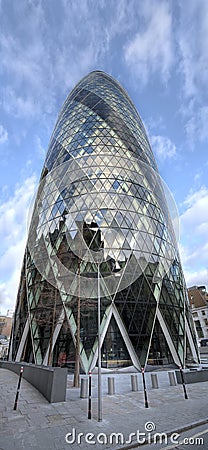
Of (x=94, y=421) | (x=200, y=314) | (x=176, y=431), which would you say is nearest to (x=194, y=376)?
(x=176, y=431)

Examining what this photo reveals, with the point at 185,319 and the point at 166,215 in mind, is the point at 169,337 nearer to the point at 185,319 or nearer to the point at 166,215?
the point at 185,319

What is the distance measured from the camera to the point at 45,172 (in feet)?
113

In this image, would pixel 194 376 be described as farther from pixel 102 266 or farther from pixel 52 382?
pixel 102 266

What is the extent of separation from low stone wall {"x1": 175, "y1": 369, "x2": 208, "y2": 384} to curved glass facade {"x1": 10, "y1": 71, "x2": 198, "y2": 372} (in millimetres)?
6304

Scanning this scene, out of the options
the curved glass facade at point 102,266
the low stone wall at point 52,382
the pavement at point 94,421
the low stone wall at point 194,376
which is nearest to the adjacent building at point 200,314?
the curved glass facade at point 102,266

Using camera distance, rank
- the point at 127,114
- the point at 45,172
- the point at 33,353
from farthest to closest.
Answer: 1. the point at 127,114
2. the point at 45,172
3. the point at 33,353

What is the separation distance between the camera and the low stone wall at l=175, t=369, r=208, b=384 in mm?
12094

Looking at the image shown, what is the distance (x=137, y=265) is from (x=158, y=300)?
370cm

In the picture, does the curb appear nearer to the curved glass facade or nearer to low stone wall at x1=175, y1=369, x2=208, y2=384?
low stone wall at x1=175, y1=369, x2=208, y2=384

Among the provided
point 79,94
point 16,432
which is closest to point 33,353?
point 16,432

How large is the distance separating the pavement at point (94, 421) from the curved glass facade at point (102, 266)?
5.55 metres

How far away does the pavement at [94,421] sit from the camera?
4.91m

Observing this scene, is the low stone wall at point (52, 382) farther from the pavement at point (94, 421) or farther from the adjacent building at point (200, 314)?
the adjacent building at point (200, 314)

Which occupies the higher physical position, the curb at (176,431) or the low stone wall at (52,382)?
the low stone wall at (52,382)
